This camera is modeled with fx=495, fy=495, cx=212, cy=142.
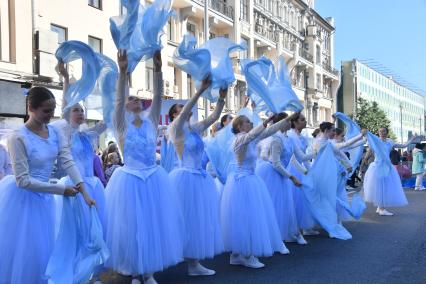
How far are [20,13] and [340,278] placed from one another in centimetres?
1393

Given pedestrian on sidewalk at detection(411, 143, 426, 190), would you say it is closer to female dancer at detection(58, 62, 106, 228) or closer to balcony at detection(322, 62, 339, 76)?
female dancer at detection(58, 62, 106, 228)

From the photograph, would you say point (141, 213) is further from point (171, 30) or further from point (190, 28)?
point (190, 28)

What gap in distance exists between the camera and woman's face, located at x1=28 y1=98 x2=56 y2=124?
434 centimetres

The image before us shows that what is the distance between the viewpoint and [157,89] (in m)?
5.57

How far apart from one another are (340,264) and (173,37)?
20347mm

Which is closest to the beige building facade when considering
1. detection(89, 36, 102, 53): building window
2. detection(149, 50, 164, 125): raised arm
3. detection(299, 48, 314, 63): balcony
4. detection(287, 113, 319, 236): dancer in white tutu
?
detection(89, 36, 102, 53): building window

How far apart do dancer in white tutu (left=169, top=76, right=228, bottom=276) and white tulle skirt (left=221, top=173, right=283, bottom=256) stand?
35 centimetres

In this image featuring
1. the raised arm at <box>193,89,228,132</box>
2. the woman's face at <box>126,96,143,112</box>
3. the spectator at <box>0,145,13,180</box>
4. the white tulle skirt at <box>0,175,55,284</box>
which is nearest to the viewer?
the white tulle skirt at <box>0,175,55,284</box>

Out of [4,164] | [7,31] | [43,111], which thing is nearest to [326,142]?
[4,164]

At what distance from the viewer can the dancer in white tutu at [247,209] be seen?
21.3 ft

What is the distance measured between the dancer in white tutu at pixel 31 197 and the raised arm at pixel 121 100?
2.99 feet

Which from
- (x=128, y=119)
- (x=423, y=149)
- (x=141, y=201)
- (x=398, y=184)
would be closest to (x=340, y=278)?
(x=141, y=201)

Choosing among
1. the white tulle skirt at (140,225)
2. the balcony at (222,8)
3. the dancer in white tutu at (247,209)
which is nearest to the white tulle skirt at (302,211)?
the dancer in white tutu at (247,209)

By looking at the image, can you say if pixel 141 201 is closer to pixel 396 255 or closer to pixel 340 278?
pixel 340 278
